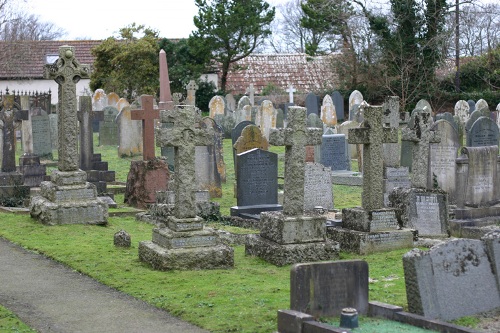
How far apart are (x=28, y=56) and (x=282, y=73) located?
49.8ft

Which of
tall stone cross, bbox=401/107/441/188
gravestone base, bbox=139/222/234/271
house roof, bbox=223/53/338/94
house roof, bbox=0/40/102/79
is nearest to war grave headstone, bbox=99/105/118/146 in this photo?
tall stone cross, bbox=401/107/441/188

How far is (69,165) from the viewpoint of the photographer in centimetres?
1536

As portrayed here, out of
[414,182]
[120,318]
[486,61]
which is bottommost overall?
[120,318]

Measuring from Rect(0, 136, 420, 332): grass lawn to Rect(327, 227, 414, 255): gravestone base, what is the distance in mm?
194

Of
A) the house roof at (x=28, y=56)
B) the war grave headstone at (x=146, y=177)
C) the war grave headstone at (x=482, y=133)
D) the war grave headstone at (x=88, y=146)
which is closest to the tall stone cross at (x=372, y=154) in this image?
the war grave headstone at (x=146, y=177)

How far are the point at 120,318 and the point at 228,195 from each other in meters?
11.4

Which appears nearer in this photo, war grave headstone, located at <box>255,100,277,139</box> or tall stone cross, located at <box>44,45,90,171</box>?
tall stone cross, located at <box>44,45,90,171</box>

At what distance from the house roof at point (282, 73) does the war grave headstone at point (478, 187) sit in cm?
3175

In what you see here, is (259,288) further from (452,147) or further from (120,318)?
(452,147)

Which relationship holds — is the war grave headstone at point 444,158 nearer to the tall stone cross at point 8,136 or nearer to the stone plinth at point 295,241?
the stone plinth at point 295,241

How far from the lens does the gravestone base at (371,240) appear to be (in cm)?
1277

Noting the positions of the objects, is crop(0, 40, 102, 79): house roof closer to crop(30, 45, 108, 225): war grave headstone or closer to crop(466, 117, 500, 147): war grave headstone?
crop(466, 117, 500, 147): war grave headstone

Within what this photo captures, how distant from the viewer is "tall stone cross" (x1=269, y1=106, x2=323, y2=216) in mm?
12016

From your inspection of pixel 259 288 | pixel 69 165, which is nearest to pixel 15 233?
pixel 69 165
